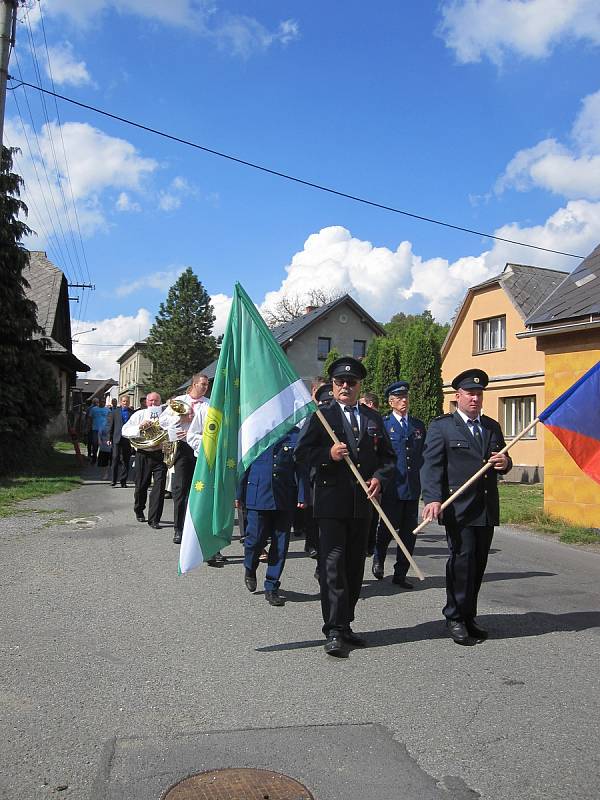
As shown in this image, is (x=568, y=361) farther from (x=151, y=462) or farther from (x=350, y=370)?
(x=350, y=370)

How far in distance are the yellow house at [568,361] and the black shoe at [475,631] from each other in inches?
284

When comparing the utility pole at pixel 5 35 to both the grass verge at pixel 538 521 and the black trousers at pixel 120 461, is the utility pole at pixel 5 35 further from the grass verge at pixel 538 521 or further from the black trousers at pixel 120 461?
the grass verge at pixel 538 521

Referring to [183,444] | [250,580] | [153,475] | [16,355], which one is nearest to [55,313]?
[16,355]

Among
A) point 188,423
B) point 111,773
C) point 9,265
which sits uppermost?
point 9,265

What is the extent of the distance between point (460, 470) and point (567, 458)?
7.65m

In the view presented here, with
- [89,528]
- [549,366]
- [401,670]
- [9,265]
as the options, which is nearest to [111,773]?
[401,670]

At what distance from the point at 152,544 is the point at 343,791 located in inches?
263

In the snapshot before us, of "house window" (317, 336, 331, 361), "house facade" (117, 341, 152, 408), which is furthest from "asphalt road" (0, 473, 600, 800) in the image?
"house facade" (117, 341, 152, 408)

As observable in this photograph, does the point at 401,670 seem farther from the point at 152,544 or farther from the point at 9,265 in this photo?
the point at 9,265

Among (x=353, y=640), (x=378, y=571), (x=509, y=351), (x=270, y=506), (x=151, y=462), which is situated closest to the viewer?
(x=353, y=640)

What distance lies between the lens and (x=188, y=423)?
9.60 meters

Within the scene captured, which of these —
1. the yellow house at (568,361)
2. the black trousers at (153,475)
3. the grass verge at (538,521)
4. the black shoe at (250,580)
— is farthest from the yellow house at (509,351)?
the black shoe at (250,580)

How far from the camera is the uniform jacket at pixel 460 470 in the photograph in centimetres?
575

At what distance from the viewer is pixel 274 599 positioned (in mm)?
6688
